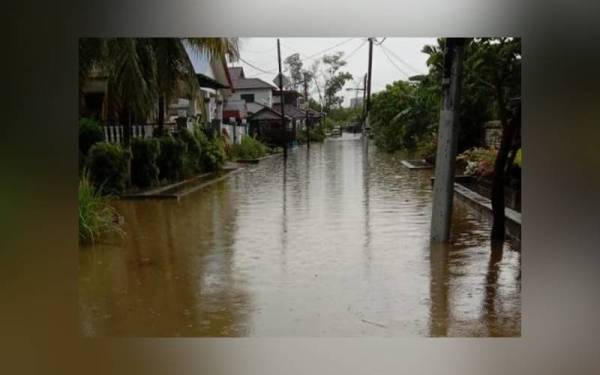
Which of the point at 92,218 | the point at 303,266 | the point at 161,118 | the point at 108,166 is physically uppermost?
the point at 161,118

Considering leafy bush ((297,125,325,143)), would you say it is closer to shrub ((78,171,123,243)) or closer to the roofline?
the roofline

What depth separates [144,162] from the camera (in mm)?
4383

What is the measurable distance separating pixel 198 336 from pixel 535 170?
6.16 feet

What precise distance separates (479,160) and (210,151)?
1.38m

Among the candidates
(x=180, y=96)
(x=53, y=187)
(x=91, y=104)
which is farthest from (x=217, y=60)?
(x=53, y=187)

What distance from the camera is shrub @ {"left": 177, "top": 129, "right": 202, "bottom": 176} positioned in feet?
14.4

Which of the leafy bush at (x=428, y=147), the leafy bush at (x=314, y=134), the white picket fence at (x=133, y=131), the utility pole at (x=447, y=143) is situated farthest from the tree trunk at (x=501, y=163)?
the white picket fence at (x=133, y=131)

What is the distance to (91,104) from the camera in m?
4.32

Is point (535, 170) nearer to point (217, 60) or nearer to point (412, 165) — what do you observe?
point (412, 165)

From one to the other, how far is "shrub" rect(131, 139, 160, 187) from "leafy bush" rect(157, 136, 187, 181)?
0.03m

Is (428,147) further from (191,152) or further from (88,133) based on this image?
(88,133)

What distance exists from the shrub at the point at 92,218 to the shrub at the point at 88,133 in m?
0.20

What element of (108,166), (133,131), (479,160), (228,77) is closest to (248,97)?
(228,77)

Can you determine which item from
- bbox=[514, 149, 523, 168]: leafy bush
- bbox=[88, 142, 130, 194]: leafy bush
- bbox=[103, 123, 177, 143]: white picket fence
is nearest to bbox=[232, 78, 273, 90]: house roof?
bbox=[103, 123, 177, 143]: white picket fence
